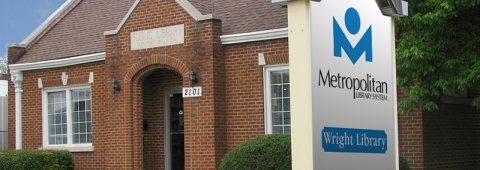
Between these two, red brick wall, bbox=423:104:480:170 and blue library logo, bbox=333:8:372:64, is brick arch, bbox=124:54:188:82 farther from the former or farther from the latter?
blue library logo, bbox=333:8:372:64

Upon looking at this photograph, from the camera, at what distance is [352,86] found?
17.6 feet

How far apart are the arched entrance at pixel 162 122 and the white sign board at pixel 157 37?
99cm

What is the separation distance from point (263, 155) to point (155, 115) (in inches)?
251

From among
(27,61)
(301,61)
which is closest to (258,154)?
(301,61)

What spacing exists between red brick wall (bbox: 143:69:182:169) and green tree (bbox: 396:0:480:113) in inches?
294

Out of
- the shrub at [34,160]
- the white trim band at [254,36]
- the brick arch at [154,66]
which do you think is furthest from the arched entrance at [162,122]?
the white trim band at [254,36]

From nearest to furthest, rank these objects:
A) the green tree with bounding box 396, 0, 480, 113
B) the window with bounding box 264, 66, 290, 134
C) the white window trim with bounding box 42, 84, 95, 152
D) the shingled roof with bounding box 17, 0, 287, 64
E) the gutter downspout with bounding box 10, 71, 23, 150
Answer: the green tree with bounding box 396, 0, 480, 113 < the window with bounding box 264, 66, 290, 134 < the shingled roof with bounding box 17, 0, 287, 64 < the white window trim with bounding box 42, 84, 95, 152 < the gutter downspout with bounding box 10, 71, 23, 150

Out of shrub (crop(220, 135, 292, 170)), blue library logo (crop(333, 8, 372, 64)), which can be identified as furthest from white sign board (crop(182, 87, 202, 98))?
blue library logo (crop(333, 8, 372, 64))

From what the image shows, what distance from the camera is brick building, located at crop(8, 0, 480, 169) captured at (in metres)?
14.0

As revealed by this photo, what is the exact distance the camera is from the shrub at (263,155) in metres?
A: 10.1

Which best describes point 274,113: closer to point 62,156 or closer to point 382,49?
point 62,156

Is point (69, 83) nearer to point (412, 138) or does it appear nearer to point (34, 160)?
point (34, 160)

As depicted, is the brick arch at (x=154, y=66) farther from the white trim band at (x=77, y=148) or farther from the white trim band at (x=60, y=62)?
the white trim band at (x=77, y=148)

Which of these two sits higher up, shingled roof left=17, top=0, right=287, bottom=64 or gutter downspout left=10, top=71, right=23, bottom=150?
shingled roof left=17, top=0, right=287, bottom=64
